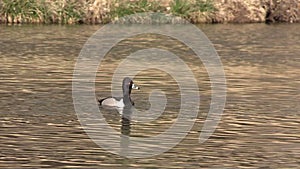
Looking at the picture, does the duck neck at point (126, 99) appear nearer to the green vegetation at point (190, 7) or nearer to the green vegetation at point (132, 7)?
the green vegetation at point (132, 7)

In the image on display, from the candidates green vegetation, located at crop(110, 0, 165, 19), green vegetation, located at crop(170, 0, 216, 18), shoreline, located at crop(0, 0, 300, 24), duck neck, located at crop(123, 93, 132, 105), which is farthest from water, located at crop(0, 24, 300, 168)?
green vegetation, located at crop(170, 0, 216, 18)

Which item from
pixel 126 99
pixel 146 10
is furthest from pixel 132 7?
pixel 126 99

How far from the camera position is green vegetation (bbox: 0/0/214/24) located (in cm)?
5459

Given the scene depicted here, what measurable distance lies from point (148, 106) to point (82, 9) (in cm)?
2989

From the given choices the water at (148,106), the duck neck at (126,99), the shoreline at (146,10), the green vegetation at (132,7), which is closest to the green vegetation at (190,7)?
the shoreline at (146,10)

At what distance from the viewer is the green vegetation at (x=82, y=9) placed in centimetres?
5459

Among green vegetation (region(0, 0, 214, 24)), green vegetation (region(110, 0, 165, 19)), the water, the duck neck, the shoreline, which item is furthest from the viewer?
green vegetation (region(110, 0, 165, 19))

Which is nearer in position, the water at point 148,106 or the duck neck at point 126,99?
the water at point 148,106

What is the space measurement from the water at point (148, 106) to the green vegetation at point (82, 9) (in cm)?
691

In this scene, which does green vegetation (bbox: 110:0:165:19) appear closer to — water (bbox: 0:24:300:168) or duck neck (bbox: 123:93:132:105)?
water (bbox: 0:24:300:168)

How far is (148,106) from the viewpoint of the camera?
27.5 metres

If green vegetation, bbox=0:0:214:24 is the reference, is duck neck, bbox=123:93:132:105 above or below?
above

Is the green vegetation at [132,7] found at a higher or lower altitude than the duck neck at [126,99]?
lower

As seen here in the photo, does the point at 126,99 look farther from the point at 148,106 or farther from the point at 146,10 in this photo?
the point at 146,10
